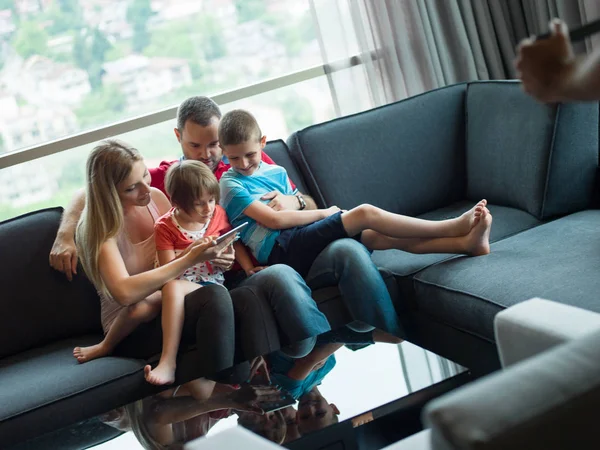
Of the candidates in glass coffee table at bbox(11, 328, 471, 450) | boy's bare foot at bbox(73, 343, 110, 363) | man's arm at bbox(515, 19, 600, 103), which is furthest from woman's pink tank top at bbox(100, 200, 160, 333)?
man's arm at bbox(515, 19, 600, 103)

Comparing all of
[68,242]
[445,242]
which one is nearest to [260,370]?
[445,242]

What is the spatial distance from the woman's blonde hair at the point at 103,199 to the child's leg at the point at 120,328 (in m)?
0.10

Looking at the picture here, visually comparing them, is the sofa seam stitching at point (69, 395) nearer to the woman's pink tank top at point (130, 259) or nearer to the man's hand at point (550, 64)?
the woman's pink tank top at point (130, 259)

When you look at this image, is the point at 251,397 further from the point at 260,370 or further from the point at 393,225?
the point at 393,225

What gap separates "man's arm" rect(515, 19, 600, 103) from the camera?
1.06 metres

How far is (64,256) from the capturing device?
9.37 ft

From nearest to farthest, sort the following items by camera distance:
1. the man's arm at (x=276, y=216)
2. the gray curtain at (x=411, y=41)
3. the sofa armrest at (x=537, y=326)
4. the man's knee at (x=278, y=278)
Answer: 1. the sofa armrest at (x=537, y=326)
2. the man's knee at (x=278, y=278)
3. the man's arm at (x=276, y=216)
4. the gray curtain at (x=411, y=41)

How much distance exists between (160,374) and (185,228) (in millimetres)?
541

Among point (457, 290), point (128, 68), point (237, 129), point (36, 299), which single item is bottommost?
point (457, 290)

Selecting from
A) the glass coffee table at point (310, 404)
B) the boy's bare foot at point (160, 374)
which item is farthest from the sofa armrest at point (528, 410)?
the boy's bare foot at point (160, 374)

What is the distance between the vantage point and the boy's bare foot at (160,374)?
241cm

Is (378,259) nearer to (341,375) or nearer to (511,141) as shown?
(511,141)

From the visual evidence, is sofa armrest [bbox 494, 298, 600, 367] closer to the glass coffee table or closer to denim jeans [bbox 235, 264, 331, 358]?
the glass coffee table

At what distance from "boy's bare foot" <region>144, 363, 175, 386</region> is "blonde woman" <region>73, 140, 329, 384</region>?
0.42 feet
